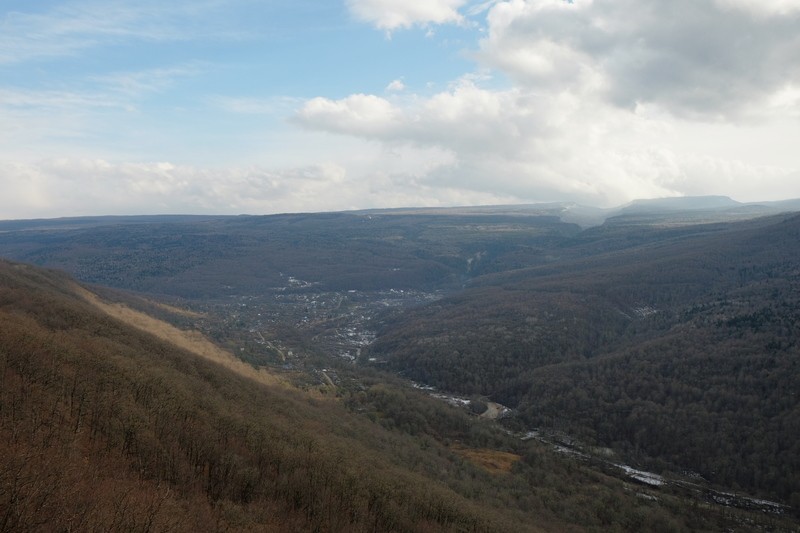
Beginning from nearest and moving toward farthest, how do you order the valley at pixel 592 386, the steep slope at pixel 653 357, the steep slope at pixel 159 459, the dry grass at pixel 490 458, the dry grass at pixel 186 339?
the steep slope at pixel 159 459
the valley at pixel 592 386
the dry grass at pixel 490 458
the steep slope at pixel 653 357
the dry grass at pixel 186 339

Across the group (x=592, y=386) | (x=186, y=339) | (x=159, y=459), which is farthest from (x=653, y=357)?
(x=159, y=459)

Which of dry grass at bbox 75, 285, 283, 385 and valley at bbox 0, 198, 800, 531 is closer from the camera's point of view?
valley at bbox 0, 198, 800, 531

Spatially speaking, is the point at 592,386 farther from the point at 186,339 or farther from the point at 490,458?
the point at 186,339

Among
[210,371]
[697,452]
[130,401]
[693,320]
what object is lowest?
[697,452]

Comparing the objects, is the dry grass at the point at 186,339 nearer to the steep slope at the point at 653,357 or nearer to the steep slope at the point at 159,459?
the steep slope at the point at 159,459

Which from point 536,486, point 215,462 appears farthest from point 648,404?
point 215,462

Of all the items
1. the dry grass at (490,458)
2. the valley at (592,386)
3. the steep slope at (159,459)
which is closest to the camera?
the steep slope at (159,459)

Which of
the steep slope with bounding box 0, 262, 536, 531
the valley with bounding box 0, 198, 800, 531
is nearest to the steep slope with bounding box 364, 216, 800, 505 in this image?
the valley with bounding box 0, 198, 800, 531

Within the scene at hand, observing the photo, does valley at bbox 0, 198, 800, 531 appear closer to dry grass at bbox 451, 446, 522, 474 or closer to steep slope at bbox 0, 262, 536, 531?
dry grass at bbox 451, 446, 522, 474

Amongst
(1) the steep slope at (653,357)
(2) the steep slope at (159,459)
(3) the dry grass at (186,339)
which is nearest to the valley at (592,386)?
(1) the steep slope at (653,357)

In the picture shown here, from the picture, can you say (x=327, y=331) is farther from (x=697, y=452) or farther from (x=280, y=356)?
(x=697, y=452)

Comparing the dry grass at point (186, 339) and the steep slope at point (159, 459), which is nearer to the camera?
the steep slope at point (159, 459)
